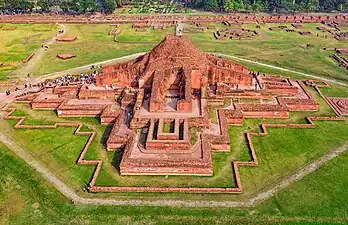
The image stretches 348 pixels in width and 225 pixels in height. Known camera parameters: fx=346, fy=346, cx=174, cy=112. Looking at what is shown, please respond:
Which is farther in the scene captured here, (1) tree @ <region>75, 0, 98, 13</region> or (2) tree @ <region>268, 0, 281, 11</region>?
(2) tree @ <region>268, 0, 281, 11</region>

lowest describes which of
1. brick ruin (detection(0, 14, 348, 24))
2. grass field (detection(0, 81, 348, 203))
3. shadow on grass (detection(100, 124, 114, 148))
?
grass field (detection(0, 81, 348, 203))

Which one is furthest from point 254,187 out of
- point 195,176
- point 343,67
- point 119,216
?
point 343,67

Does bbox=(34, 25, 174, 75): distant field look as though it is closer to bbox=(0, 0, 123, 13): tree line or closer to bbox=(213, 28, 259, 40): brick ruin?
bbox=(213, 28, 259, 40): brick ruin

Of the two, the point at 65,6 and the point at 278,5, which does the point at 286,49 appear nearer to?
the point at 278,5

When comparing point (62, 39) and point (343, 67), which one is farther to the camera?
point (62, 39)

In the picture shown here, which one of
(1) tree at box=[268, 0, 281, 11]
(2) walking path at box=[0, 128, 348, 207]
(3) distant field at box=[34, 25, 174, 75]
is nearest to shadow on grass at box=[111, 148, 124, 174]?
(2) walking path at box=[0, 128, 348, 207]

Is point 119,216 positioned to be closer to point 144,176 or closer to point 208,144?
point 144,176

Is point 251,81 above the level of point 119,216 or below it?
above

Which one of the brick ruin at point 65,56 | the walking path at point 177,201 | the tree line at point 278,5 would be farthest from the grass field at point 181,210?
the tree line at point 278,5
